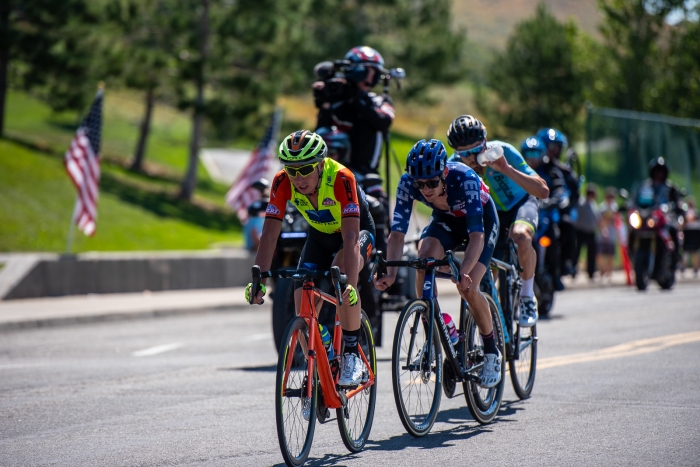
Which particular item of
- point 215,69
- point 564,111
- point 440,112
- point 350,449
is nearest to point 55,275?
point 350,449

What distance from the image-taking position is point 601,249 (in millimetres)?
23688

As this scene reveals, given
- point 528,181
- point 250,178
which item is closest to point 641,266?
point 250,178

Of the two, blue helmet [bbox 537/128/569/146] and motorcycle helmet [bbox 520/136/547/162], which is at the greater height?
blue helmet [bbox 537/128/569/146]

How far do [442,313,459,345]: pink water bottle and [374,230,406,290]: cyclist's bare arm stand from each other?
1.43ft

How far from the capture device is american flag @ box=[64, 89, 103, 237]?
62.7ft

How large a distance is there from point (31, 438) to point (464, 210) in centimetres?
319

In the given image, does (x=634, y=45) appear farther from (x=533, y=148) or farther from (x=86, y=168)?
(x=533, y=148)

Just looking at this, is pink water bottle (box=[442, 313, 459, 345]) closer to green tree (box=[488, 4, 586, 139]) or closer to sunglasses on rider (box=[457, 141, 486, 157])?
sunglasses on rider (box=[457, 141, 486, 157])

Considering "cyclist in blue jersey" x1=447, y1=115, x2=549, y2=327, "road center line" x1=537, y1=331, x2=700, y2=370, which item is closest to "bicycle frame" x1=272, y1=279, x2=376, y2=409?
"cyclist in blue jersey" x1=447, y1=115, x2=549, y2=327

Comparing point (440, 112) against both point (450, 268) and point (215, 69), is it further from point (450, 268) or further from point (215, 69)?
point (450, 268)

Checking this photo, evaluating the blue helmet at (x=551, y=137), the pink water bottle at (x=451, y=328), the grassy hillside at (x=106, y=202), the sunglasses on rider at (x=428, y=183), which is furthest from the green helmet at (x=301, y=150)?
the grassy hillside at (x=106, y=202)

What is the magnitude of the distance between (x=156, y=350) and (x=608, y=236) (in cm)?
1385

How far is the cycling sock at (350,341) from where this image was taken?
655 centimetres

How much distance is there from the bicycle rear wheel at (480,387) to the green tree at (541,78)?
5341 centimetres
